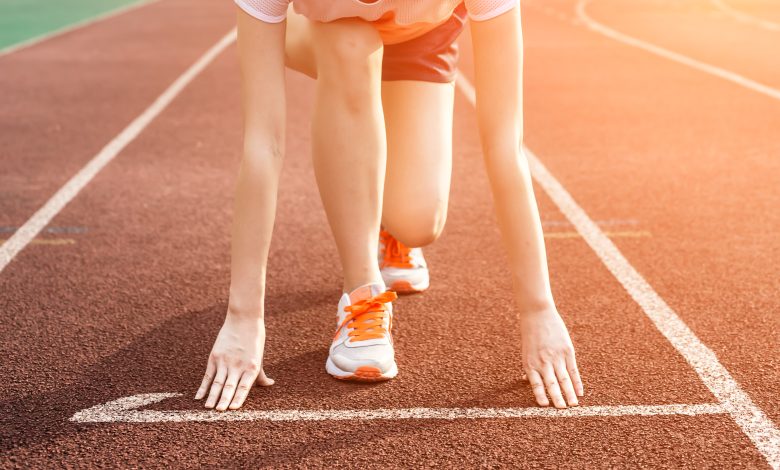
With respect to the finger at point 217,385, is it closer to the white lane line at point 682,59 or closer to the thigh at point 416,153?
the thigh at point 416,153

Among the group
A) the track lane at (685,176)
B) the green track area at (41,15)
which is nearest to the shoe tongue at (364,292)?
the track lane at (685,176)

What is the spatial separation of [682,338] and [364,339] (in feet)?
4.20

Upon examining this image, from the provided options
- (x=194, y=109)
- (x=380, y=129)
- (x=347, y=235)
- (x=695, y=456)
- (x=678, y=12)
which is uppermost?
(x=380, y=129)

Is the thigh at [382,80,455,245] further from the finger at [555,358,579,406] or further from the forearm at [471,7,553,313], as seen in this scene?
the finger at [555,358,579,406]

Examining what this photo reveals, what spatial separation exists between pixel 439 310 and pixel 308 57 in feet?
3.97

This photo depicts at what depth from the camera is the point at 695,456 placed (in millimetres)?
3238

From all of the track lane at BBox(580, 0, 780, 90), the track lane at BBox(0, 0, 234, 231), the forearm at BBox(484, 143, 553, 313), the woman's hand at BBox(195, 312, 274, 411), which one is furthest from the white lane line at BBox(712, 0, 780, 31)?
the woman's hand at BBox(195, 312, 274, 411)

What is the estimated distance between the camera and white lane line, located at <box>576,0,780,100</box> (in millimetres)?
10438

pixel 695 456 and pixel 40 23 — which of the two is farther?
pixel 40 23

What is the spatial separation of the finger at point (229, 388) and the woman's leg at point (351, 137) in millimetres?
622

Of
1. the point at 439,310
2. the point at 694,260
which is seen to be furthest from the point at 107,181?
the point at 694,260


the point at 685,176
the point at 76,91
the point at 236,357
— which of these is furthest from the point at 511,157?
the point at 76,91

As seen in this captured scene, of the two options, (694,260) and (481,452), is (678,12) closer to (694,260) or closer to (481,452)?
(694,260)

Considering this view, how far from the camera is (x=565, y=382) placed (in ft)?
11.8
